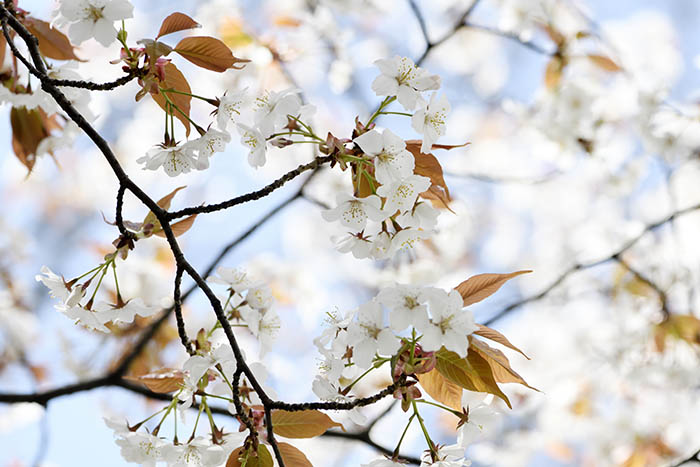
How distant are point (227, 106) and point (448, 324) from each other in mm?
303

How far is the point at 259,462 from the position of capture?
53 centimetres

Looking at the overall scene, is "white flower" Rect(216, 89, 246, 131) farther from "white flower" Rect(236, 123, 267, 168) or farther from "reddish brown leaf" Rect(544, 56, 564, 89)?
"reddish brown leaf" Rect(544, 56, 564, 89)

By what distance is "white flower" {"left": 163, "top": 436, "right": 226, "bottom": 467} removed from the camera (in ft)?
1.72

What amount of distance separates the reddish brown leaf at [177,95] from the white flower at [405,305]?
273 mm

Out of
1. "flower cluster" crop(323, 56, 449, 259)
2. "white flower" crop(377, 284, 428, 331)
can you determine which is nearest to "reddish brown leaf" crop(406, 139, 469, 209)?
"flower cluster" crop(323, 56, 449, 259)

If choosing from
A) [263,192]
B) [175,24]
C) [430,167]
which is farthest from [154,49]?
[430,167]

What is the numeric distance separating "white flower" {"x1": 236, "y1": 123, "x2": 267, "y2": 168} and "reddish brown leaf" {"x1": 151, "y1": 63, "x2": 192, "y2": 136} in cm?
6

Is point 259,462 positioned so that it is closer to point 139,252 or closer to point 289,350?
point 139,252

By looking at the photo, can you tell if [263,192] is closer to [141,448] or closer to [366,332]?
[366,332]

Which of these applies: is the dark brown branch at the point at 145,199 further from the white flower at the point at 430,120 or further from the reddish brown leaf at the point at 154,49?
the white flower at the point at 430,120

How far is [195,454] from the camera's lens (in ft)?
1.77

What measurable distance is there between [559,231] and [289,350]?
2.00 meters

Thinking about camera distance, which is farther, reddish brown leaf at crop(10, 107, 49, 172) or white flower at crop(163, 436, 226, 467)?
reddish brown leaf at crop(10, 107, 49, 172)

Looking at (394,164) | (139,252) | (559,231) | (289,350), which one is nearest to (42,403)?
(394,164)
